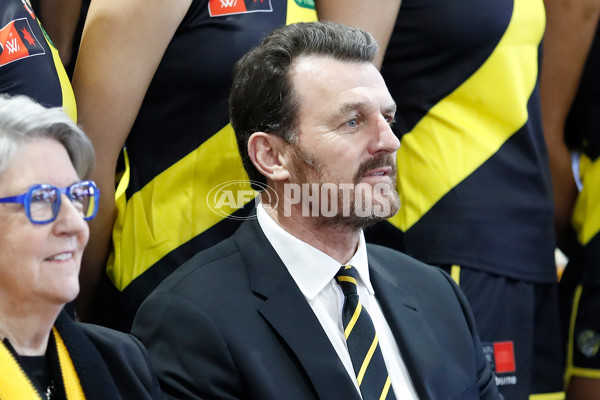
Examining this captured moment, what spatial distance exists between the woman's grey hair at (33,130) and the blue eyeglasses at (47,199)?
0.19ft

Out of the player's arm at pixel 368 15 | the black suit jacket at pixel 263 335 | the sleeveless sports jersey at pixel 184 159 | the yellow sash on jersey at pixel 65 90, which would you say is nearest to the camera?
the black suit jacket at pixel 263 335

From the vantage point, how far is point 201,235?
8.13 feet

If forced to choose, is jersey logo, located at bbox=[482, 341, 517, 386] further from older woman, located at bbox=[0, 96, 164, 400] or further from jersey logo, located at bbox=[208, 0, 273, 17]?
older woman, located at bbox=[0, 96, 164, 400]

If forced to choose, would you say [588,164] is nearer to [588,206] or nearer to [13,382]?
[588,206]

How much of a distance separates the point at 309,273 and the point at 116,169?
2.25ft

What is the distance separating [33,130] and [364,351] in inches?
31.8

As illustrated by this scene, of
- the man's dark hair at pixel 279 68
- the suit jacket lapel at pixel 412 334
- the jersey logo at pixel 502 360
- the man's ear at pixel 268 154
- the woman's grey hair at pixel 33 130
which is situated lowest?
the jersey logo at pixel 502 360

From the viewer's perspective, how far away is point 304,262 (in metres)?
2.17

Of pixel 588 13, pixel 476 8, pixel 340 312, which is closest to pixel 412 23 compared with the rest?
pixel 476 8

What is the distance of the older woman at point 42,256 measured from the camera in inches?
64.7

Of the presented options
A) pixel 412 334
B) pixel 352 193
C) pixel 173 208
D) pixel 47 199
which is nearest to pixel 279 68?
pixel 352 193

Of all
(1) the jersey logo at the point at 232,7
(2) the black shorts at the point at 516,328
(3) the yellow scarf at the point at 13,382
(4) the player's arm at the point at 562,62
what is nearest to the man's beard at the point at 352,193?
(1) the jersey logo at the point at 232,7

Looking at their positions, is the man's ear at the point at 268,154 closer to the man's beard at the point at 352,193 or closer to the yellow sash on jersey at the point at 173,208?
the man's beard at the point at 352,193

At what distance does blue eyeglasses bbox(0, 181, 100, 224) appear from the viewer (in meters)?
1.64
